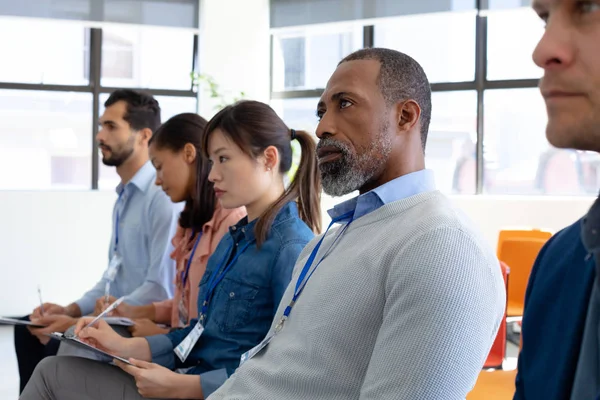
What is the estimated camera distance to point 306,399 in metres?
1.41

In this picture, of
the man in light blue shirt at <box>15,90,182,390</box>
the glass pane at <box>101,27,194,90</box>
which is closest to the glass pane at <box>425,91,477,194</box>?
the glass pane at <box>101,27,194,90</box>

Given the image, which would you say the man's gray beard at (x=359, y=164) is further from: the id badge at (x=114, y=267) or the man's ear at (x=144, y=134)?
the man's ear at (x=144, y=134)

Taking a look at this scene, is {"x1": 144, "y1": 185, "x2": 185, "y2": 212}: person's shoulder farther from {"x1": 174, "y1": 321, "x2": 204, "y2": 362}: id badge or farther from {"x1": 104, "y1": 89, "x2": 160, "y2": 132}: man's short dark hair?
{"x1": 174, "y1": 321, "x2": 204, "y2": 362}: id badge

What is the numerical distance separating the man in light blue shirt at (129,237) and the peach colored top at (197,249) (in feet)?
0.83

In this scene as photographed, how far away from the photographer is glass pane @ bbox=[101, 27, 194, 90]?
6.81 meters

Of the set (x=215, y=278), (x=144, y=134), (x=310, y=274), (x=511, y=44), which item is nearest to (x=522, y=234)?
Answer: (x=511, y=44)

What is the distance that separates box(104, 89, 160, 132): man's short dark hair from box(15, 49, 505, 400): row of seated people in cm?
78

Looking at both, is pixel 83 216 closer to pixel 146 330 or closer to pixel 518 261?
pixel 518 261

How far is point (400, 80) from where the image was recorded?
65.1 inches

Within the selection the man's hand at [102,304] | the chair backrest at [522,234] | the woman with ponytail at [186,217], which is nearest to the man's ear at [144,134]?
the woman with ponytail at [186,217]

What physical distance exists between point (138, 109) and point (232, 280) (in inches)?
69.4

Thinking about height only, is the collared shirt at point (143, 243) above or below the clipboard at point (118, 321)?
above

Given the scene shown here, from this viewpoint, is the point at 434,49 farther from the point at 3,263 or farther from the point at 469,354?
the point at 469,354

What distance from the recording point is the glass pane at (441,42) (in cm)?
635
